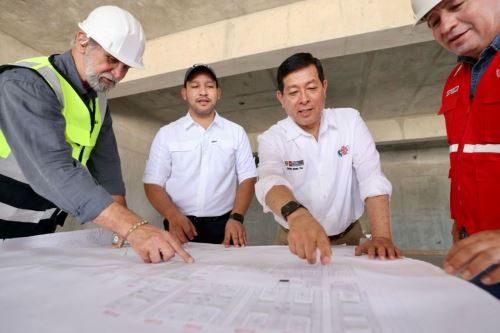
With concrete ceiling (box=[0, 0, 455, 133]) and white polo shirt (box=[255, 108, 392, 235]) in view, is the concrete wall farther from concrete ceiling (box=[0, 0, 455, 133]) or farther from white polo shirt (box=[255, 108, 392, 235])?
white polo shirt (box=[255, 108, 392, 235])

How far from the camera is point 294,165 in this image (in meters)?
1.65

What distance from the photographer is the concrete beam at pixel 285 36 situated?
2508 millimetres

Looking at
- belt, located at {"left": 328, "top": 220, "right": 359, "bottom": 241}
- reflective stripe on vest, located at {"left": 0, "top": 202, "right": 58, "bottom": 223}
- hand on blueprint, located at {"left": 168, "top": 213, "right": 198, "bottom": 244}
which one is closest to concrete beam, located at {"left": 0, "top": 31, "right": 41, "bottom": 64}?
reflective stripe on vest, located at {"left": 0, "top": 202, "right": 58, "bottom": 223}

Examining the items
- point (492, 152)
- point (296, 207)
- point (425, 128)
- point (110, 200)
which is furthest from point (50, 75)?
point (425, 128)

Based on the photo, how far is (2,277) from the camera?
2.26ft

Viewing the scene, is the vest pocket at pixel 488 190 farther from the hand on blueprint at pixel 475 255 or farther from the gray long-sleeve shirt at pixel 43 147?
the gray long-sleeve shirt at pixel 43 147

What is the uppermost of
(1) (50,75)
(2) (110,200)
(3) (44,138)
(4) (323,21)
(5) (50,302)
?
(4) (323,21)

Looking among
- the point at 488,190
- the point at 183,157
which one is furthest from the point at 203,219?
the point at 488,190

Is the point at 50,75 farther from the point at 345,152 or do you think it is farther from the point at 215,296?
the point at 345,152

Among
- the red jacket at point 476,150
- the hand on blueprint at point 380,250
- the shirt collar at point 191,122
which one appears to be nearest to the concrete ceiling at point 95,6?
the shirt collar at point 191,122

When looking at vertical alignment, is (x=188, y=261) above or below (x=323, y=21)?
below

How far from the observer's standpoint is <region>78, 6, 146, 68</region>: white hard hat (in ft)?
4.58

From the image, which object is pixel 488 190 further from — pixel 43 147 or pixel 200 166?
pixel 43 147

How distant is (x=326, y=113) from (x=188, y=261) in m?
1.21
